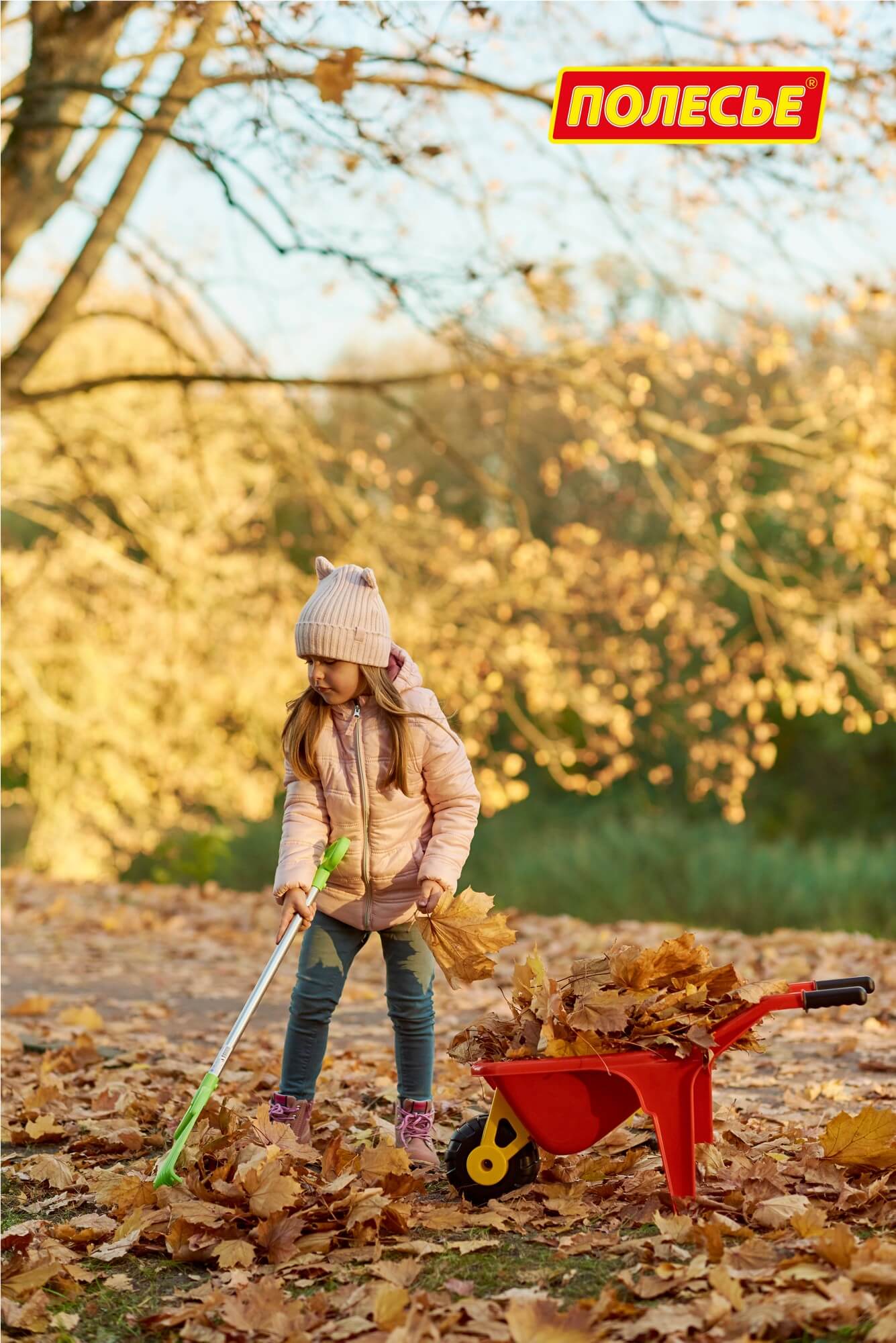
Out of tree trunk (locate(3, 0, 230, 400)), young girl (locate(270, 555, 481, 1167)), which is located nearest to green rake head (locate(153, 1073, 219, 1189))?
young girl (locate(270, 555, 481, 1167))

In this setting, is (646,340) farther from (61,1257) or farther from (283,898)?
(61,1257)

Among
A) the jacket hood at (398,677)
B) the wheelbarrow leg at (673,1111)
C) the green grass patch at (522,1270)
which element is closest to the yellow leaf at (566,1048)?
the wheelbarrow leg at (673,1111)

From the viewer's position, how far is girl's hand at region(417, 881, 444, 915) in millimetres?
3408

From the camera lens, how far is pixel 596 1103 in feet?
9.85

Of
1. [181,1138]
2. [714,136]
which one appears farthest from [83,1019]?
[714,136]

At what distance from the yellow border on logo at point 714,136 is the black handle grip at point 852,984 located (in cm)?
481

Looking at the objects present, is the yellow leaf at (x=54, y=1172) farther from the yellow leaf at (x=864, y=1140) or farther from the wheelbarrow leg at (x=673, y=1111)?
the yellow leaf at (x=864, y=1140)

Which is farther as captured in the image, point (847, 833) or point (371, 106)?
point (847, 833)

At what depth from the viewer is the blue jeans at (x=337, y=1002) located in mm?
3561

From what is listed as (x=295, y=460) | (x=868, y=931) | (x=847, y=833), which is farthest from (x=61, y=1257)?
(x=847, y=833)

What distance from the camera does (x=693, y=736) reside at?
12.6 meters

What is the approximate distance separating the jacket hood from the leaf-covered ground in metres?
0.96

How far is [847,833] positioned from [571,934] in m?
10.8

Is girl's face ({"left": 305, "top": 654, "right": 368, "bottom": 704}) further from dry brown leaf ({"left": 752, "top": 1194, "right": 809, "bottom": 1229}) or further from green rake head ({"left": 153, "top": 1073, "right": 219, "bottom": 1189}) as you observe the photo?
dry brown leaf ({"left": 752, "top": 1194, "right": 809, "bottom": 1229})
